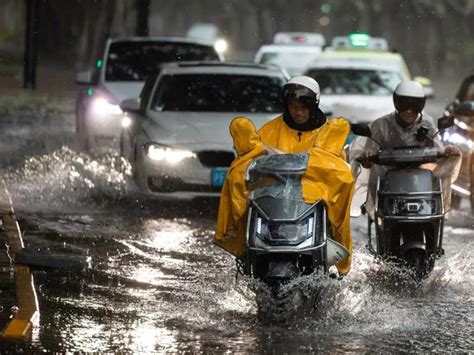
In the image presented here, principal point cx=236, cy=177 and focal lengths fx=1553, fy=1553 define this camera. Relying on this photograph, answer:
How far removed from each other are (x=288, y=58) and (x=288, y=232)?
28.2 meters

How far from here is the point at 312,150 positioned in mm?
8938

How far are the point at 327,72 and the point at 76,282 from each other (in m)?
11.7

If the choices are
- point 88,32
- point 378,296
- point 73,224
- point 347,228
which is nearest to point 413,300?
point 378,296

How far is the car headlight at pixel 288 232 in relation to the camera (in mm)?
8695

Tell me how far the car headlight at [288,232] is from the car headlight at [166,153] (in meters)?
6.24

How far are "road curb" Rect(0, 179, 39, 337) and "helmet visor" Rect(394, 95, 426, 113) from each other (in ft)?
9.09

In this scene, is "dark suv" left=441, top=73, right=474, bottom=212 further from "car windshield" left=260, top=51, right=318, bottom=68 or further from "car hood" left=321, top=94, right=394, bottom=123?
"car windshield" left=260, top=51, right=318, bottom=68

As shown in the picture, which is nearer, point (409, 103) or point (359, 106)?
point (409, 103)

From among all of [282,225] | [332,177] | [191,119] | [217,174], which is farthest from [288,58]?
[282,225]

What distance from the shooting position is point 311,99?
9266 millimetres

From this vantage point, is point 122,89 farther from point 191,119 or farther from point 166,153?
point 166,153

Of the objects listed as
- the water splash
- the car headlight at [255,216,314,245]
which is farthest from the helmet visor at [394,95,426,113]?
the water splash

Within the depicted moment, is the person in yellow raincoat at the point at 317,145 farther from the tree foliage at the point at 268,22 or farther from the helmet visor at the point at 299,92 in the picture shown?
the tree foliage at the point at 268,22

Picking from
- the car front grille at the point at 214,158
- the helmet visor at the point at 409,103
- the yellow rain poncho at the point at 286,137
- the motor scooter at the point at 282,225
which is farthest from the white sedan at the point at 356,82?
the motor scooter at the point at 282,225
